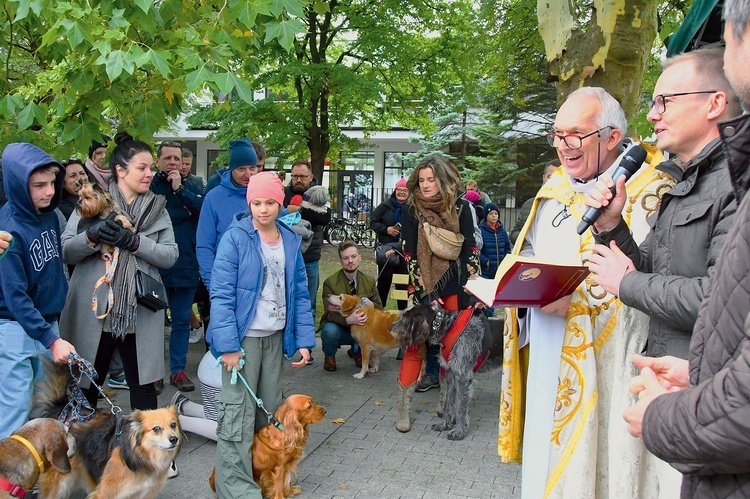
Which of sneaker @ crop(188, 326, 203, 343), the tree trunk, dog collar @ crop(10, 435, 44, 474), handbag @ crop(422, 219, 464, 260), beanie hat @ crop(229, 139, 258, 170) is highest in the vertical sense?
the tree trunk

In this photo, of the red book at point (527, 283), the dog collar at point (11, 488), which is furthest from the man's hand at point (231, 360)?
the red book at point (527, 283)

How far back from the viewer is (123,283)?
4.38 m

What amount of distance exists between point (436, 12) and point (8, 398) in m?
13.9

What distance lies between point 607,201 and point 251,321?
247 centimetres

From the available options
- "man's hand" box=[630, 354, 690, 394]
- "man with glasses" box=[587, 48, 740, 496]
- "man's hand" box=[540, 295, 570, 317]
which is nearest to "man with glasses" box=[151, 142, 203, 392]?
"man's hand" box=[540, 295, 570, 317]

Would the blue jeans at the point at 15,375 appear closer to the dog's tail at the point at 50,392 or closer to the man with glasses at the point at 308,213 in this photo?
the dog's tail at the point at 50,392

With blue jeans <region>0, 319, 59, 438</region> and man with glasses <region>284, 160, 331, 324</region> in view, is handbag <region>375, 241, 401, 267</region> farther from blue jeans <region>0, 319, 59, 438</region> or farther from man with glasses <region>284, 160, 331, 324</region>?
blue jeans <region>0, 319, 59, 438</region>

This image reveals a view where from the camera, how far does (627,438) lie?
2830 millimetres

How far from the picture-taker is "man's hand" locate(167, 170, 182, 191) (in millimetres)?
6426

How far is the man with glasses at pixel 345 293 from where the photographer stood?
7457mm

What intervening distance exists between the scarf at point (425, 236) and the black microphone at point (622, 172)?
3056 mm

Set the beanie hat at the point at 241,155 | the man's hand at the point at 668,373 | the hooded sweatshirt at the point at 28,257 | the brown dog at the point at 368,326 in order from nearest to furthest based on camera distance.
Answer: the man's hand at the point at 668,373 → the hooded sweatshirt at the point at 28,257 → the beanie hat at the point at 241,155 → the brown dog at the point at 368,326

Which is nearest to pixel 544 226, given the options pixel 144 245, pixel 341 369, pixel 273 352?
pixel 273 352

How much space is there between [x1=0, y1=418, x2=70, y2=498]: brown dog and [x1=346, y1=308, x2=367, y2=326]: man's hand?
384 cm
